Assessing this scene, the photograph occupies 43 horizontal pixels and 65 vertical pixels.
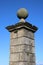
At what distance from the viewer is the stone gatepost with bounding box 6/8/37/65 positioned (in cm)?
673

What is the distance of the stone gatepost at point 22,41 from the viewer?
6.73 meters

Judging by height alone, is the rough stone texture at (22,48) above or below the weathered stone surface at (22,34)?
below

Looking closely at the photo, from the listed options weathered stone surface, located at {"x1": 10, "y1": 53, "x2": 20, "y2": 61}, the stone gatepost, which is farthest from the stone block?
weathered stone surface, located at {"x1": 10, "y1": 53, "x2": 20, "y2": 61}

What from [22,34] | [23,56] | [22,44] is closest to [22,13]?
[22,34]

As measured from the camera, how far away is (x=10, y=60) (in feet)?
23.1

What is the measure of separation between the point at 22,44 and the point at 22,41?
0.15 m

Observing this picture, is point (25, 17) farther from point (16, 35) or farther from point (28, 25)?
point (16, 35)

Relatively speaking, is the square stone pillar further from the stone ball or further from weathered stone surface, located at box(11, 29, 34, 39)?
the stone ball

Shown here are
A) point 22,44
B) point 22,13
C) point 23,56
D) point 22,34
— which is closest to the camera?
point 23,56

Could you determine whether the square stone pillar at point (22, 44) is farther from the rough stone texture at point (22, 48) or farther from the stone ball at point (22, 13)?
the stone ball at point (22, 13)

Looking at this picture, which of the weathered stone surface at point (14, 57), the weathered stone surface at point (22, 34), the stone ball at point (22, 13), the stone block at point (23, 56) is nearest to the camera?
the stone block at point (23, 56)

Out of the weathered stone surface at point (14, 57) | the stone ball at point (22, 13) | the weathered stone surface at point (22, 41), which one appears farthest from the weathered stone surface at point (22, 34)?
→ the weathered stone surface at point (14, 57)

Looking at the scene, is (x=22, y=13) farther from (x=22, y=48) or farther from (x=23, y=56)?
(x=23, y=56)

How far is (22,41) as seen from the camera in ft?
22.5
